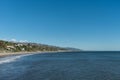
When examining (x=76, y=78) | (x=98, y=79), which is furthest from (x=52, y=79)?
(x=98, y=79)

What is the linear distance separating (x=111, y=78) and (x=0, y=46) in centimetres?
12806

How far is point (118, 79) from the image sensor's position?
28.0m

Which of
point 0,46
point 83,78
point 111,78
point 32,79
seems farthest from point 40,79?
point 0,46

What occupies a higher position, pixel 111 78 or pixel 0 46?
pixel 0 46

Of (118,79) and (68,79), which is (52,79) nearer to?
(68,79)

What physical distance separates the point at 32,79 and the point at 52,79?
257cm

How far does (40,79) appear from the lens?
27797mm

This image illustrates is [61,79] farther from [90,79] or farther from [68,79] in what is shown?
[90,79]

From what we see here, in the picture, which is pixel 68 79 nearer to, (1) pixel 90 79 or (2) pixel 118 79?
(1) pixel 90 79

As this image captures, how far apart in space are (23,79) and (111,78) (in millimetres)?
11540

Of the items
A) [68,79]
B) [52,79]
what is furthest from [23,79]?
[68,79]

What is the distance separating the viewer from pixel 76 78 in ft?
95.2

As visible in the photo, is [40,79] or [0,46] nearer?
[40,79]

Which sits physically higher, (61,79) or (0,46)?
(0,46)
